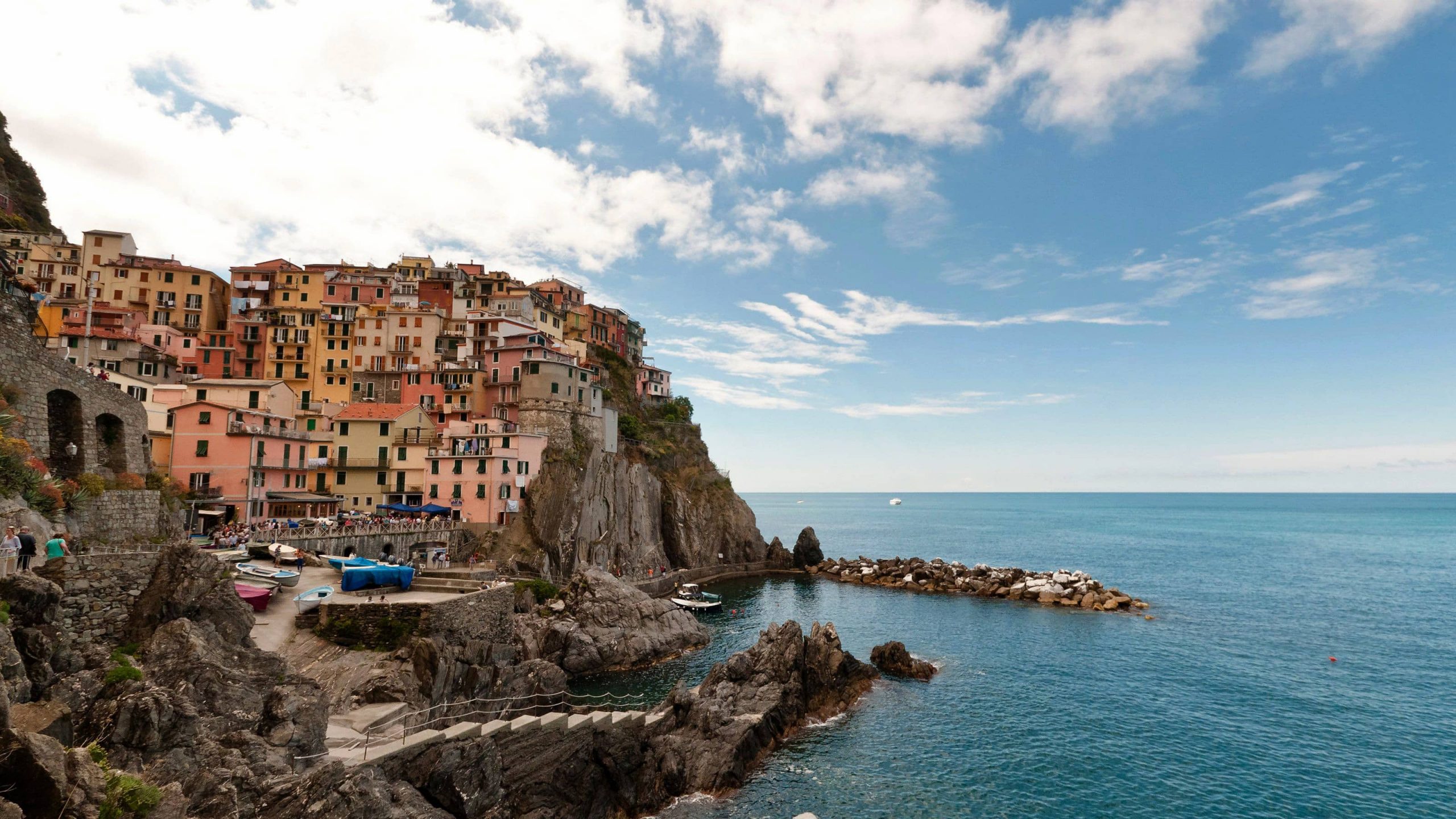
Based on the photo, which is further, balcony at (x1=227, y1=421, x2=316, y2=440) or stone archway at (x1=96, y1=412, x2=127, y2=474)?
balcony at (x1=227, y1=421, x2=316, y2=440)

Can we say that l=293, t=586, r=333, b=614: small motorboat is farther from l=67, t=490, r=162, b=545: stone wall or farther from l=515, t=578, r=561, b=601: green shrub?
l=515, t=578, r=561, b=601: green shrub

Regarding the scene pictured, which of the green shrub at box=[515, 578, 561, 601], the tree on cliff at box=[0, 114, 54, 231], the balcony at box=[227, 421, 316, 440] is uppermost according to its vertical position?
the tree on cliff at box=[0, 114, 54, 231]

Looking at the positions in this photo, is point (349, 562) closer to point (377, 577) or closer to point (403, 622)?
point (377, 577)

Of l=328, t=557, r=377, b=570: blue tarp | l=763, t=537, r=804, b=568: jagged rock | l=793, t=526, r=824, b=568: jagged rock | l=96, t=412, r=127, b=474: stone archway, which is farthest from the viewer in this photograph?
l=763, t=537, r=804, b=568: jagged rock

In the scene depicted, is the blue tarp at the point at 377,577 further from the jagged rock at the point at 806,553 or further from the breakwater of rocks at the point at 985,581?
the jagged rock at the point at 806,553

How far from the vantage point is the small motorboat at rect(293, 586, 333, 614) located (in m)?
30.2

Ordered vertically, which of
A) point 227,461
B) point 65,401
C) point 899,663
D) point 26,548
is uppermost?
point 65,401

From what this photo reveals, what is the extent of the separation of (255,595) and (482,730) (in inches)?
568

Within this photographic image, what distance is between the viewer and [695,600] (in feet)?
218

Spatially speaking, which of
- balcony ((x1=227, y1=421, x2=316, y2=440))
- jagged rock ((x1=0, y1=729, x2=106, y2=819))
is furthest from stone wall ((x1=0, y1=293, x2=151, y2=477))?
jagged rock ((x1=0, y1=729, x2=106, y2=819))

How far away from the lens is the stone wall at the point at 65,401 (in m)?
29.6

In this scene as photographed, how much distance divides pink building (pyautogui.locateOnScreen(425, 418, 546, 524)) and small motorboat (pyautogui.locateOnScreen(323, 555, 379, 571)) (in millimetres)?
23328

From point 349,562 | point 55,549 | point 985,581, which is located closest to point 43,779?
point 55,549

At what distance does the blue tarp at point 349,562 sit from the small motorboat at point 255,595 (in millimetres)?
3788
